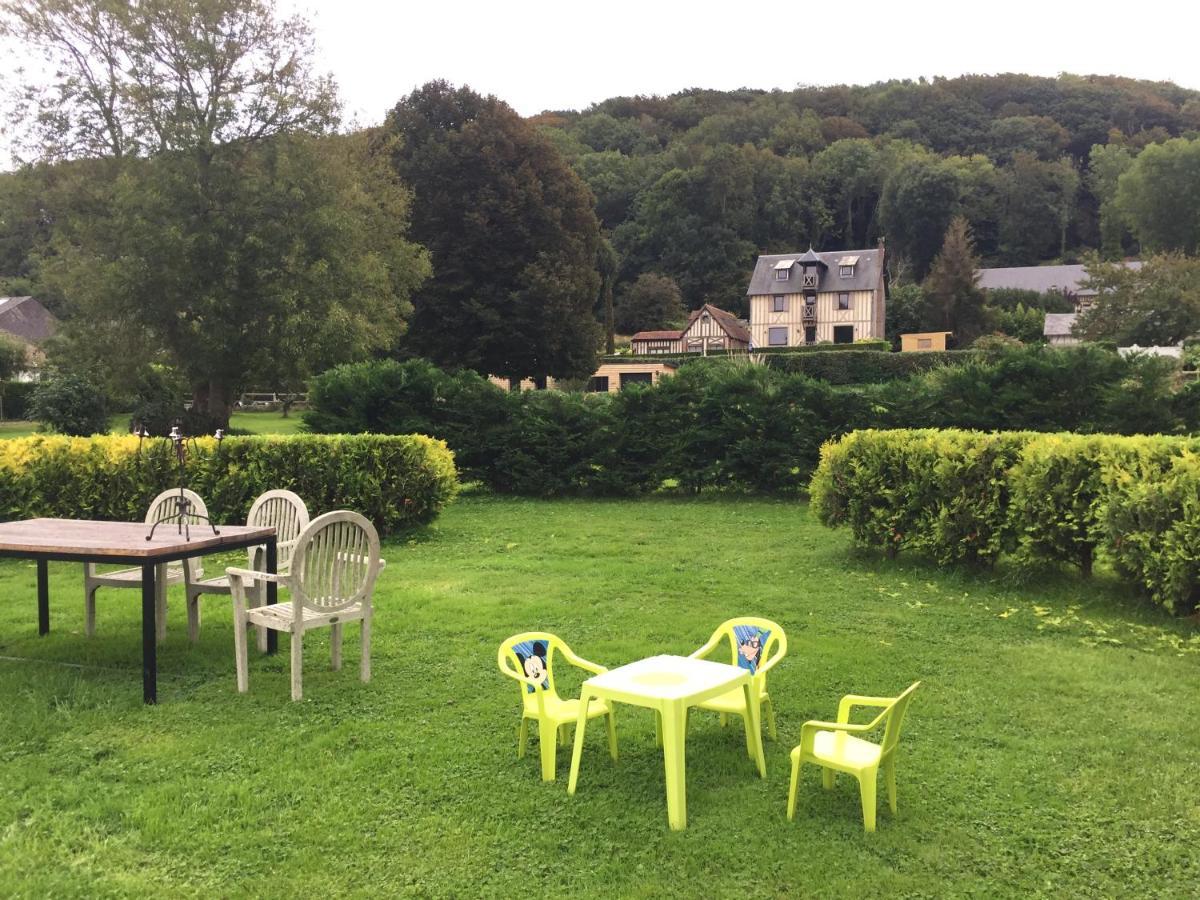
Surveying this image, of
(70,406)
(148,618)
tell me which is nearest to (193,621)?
(148,618)

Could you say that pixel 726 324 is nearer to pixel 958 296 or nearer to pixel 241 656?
pixel 958 296

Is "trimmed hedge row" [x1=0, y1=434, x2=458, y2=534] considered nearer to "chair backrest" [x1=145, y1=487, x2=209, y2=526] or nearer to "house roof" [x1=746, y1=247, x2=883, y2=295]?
"chair backrest" [x1=145, y1=487, x2=209, y2=526]

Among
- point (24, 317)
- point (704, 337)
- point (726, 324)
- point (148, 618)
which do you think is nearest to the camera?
point (148, 618)

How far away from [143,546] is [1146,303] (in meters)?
44.5

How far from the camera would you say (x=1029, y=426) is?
1263 cm

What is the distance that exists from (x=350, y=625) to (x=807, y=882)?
443 cm

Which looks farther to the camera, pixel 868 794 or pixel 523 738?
pixel 523 738

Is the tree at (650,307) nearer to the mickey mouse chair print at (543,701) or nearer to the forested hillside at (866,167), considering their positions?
the forested hillside at (866,167)

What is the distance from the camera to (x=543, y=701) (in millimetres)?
3914

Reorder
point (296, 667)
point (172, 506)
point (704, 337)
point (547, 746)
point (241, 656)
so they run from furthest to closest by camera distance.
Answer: point (704, 337) < point (172, 506) < point (241, 656) < point (296, 667) < point (547, 746)

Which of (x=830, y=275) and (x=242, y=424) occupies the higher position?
(x=830, y=275)

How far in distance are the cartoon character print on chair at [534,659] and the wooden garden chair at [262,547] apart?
8.04ft

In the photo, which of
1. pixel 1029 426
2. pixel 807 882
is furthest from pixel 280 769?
pixel 1029 426

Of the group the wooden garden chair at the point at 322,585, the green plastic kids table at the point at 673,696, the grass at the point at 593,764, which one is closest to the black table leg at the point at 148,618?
the grass at the point at 593,764
